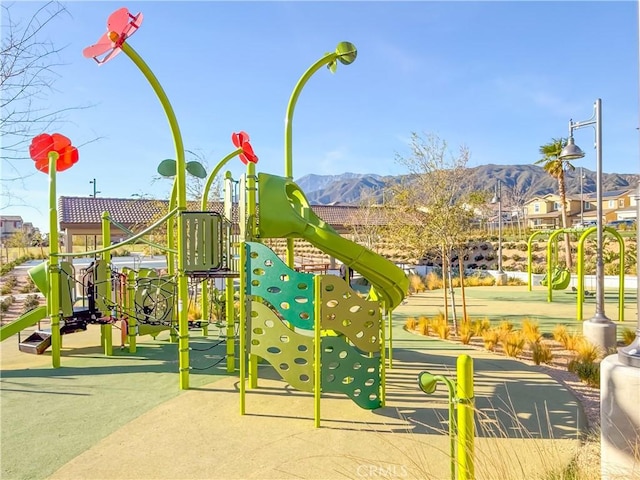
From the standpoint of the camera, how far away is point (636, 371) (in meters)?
2.83

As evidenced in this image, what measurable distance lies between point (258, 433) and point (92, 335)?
6.82m

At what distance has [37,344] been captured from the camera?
800cm

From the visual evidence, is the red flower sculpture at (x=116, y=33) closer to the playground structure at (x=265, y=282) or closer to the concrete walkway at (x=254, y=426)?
the playground structure at (x=265, y=282)

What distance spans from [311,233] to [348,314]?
110 centimetres

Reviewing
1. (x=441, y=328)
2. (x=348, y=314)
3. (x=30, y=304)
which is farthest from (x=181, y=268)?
(x=30, y=304)

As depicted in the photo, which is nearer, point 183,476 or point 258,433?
point 183,476

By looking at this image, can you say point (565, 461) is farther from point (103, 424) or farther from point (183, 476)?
point (103, 424)

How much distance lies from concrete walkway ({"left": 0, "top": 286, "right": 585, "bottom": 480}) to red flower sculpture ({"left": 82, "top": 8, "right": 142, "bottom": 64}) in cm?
427

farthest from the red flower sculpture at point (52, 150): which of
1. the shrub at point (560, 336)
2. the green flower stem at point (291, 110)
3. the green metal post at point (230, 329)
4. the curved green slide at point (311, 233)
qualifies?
the shrub at point (560, 336)

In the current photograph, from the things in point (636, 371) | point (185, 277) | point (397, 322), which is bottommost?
point (397, 322)

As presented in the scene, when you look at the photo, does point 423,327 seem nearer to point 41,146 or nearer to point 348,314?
point 348,314

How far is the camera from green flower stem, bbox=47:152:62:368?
23.1ft

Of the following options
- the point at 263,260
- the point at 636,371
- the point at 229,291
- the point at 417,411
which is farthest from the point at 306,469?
the point at 229,291

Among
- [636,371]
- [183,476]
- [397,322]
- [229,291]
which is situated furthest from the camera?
[397,322]
